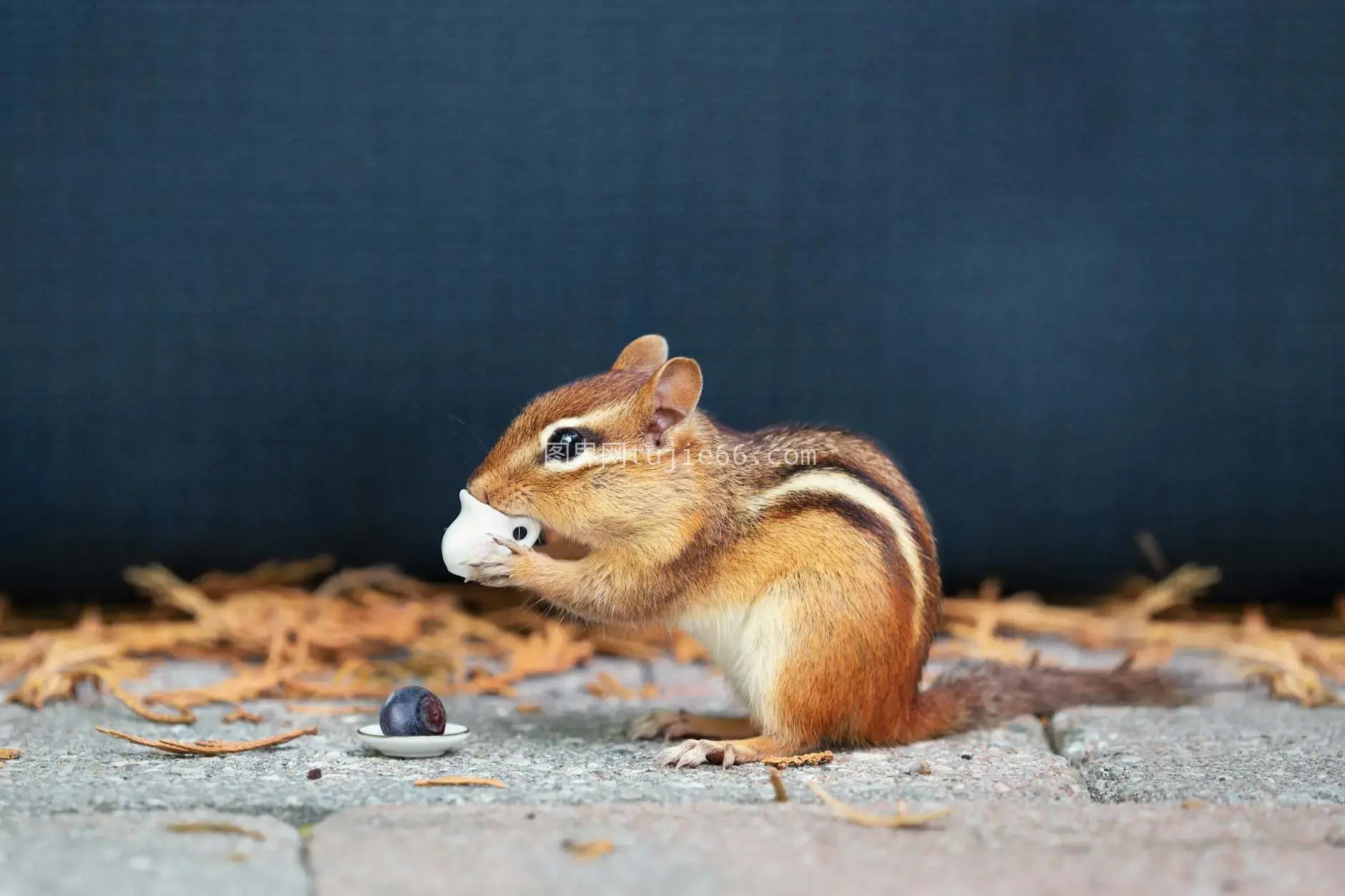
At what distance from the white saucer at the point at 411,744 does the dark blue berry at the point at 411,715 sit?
0.04 feet

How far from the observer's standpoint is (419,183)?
3.59 metres

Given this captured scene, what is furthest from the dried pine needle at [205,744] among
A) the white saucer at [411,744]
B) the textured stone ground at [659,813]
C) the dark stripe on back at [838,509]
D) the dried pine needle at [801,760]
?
the dark stripe on back at [838,509]

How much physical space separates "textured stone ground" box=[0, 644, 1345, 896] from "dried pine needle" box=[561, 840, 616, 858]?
0.05ft

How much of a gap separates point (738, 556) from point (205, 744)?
913 millimetres

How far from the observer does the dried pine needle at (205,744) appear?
96.2 inches

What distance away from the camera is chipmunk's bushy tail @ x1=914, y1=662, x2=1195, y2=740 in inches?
108

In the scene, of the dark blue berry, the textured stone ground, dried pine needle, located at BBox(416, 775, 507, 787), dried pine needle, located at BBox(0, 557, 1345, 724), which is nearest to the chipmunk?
the textured stone ground

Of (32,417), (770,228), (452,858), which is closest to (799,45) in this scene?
(770,228)

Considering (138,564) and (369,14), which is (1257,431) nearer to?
(369,14)

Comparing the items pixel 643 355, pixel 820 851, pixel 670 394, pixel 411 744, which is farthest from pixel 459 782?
pixel 643 355

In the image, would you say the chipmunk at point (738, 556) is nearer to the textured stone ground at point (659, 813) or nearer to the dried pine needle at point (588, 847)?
the textured stone ground at point (659, 813)

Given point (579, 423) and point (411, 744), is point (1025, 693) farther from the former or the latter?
point (411, 744)

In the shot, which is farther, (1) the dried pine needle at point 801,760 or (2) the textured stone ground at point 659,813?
(1) the dried pine needle at point 801,760

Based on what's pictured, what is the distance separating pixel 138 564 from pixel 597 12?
5.64 ft
